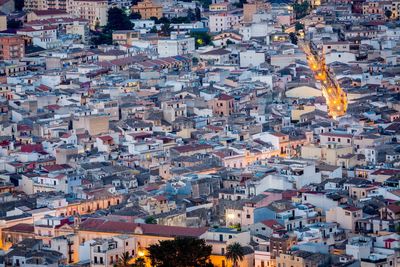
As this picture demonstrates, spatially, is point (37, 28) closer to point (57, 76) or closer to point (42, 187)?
point (57, 76)

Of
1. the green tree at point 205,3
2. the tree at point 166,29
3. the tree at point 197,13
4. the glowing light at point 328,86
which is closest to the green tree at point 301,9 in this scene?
the green tree at point 205,3

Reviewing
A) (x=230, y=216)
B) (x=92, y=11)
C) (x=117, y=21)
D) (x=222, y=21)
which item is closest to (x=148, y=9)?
(x=92, y=11)

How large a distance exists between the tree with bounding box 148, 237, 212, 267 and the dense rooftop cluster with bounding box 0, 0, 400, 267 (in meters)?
0.04

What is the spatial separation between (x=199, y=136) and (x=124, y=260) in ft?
36.9

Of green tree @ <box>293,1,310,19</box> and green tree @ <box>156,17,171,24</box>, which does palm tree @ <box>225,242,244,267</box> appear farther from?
green tree @ <box>293,1,310,19</box>

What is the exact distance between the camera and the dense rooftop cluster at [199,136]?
89.4 feet

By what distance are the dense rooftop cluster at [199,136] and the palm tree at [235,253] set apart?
23 mm

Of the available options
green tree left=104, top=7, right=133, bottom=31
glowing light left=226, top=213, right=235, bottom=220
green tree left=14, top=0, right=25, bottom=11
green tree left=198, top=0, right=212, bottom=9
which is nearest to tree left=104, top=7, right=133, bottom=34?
green tree left=104, top=7, right=133, bottom=31

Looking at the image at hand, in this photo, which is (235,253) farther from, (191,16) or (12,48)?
(191,16)

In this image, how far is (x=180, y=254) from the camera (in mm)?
25500

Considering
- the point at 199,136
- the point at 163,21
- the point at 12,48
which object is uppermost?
the point at 199,136

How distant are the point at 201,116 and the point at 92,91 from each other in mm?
3978

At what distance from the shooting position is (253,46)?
49.2 meters

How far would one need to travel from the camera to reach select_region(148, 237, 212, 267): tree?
25453 millimetres
